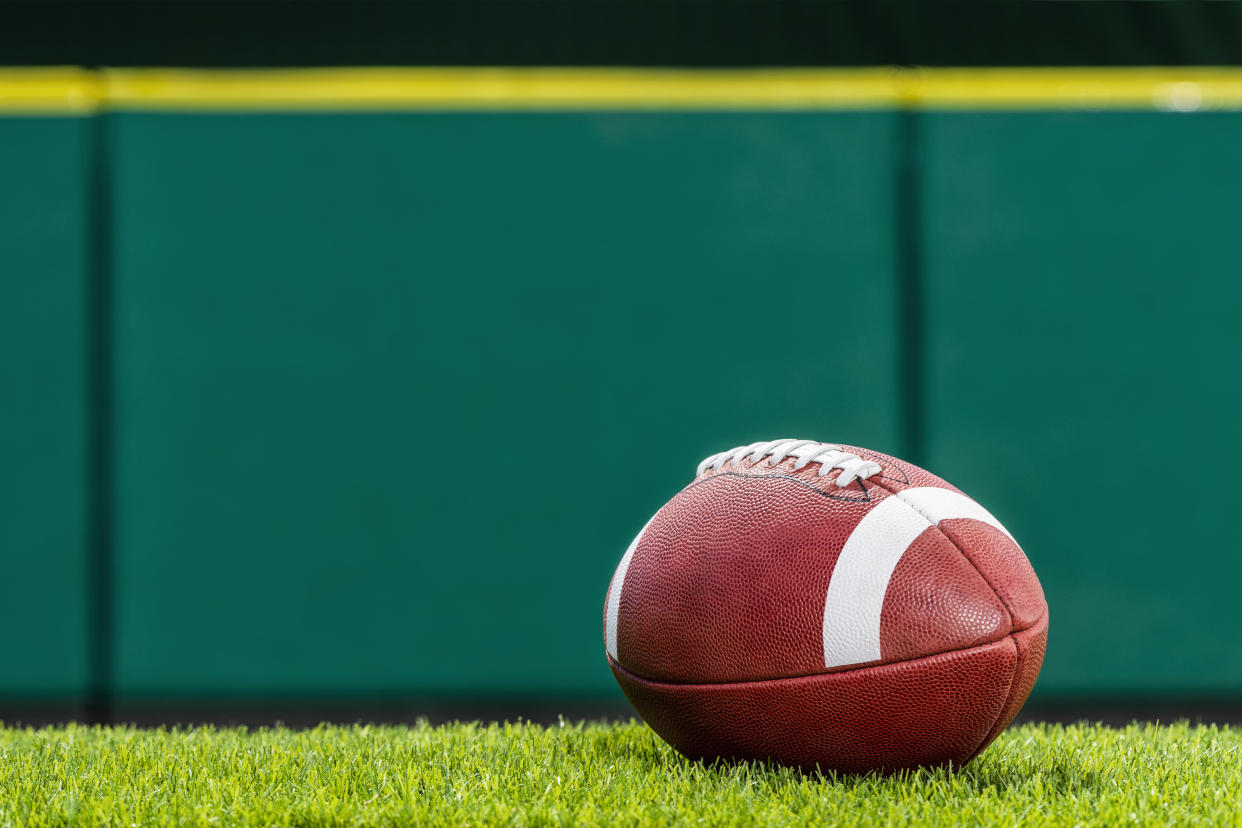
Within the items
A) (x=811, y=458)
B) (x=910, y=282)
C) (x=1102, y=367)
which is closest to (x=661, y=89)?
(x=910, y=282)

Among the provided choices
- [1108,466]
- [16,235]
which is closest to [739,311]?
[1108,466]

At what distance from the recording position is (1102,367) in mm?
3432

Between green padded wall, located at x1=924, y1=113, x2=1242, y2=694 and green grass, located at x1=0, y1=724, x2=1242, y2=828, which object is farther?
green padded wall, located at x1=924, y1=113, x2=1242, y2=694

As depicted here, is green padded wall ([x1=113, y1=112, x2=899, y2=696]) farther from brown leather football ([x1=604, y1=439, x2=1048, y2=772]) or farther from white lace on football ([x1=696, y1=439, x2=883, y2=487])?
brown leather football ([x1=604, y1=439, x2=1048, y2=772])

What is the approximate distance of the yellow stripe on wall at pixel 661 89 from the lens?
3.43 metres

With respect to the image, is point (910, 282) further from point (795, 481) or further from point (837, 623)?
point (837, 623)

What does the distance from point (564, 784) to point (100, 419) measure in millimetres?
2256

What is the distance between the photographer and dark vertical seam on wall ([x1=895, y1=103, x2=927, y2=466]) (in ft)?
11.3

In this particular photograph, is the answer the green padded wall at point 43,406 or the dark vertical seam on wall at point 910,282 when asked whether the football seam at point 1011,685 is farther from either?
the green padded wall at point 43,406

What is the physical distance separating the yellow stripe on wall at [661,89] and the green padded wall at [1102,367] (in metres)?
0.08

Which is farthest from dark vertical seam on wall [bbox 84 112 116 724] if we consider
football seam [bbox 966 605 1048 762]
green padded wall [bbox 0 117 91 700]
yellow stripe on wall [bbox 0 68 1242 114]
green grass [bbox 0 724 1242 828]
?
football seam [bbox 966 605 1048 762]

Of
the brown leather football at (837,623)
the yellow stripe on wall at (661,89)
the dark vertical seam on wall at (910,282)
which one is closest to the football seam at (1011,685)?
the brown leather football at (837,623)

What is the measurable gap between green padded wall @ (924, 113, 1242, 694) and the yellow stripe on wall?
0.08 metres

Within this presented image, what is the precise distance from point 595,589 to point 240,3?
229 centimetres
